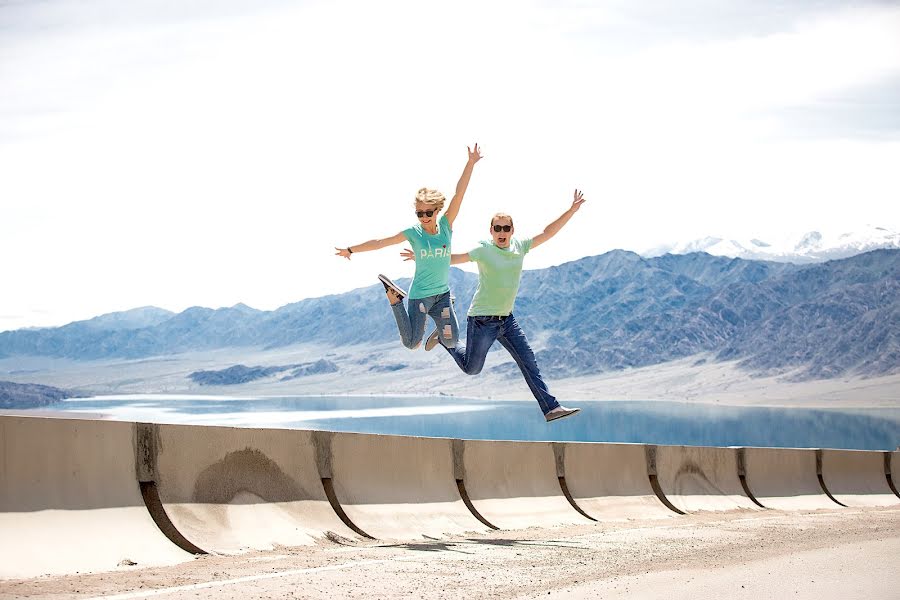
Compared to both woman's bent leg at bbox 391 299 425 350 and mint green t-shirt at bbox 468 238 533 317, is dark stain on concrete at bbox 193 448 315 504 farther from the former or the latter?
mint green t-shirt at bbox 468 238 533 317

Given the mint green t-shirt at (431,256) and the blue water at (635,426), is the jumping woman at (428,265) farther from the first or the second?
the blue water at (635,426)

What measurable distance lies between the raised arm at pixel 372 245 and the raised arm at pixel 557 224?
3.92ft

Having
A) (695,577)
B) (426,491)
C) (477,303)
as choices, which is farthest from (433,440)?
(695,577)

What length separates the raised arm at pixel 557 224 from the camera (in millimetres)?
10219

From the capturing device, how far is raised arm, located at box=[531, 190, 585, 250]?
10219 mm

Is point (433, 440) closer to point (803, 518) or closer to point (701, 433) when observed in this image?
point (803, 518)

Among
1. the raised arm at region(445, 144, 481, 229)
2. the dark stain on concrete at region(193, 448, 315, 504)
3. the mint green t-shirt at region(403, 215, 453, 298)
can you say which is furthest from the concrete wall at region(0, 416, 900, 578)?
the raised arm at region(445, 144, 481, 229)

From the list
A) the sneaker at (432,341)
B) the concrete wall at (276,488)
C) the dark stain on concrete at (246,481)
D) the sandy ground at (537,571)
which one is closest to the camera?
the sandy ground at (537,571)

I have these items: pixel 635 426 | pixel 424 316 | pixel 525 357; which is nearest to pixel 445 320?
pixel 424 316

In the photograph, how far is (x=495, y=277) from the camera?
9898 mm

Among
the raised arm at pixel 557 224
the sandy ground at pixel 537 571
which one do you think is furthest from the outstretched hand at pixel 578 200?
the sandy ground at pixel 537 571

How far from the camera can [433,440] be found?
9.80 m

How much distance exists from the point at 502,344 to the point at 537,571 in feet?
11.4

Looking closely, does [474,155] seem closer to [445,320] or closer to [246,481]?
[445,320]
